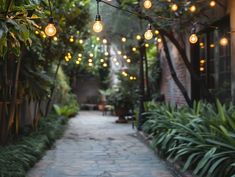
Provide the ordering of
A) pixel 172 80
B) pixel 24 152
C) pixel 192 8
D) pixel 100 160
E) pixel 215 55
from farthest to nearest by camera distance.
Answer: pixel 172 80 → pixel 215 55 → pixel 192 8 → pixel 100 160 → pixel 24 152

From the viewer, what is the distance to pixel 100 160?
8.26 metres

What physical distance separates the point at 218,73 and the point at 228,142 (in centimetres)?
465

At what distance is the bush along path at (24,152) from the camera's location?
6150mm

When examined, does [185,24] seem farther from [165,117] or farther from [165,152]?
[165,152]

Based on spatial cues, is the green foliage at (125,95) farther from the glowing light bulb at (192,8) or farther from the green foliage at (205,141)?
the green foliage at (205,141)

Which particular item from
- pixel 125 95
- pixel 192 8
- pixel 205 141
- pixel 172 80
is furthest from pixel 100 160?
pixel 125 95

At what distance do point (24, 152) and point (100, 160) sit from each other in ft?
5.29

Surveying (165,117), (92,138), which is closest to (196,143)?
(165,117)

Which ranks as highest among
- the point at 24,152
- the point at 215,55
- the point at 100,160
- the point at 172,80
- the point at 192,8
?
the point at 192,8

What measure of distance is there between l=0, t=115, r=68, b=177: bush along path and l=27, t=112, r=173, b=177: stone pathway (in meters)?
0.19

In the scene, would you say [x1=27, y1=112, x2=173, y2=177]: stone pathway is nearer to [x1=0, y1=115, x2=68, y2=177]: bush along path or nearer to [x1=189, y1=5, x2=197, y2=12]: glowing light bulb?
[x1=0, y1=115, x2=68, y2=177]: bush along path

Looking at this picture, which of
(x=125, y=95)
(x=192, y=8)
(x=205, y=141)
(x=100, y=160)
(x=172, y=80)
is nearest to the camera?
(x=205, y=141)

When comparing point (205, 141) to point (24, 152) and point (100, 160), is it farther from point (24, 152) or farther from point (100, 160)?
point (24, 152)

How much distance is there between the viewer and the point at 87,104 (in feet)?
96.4
